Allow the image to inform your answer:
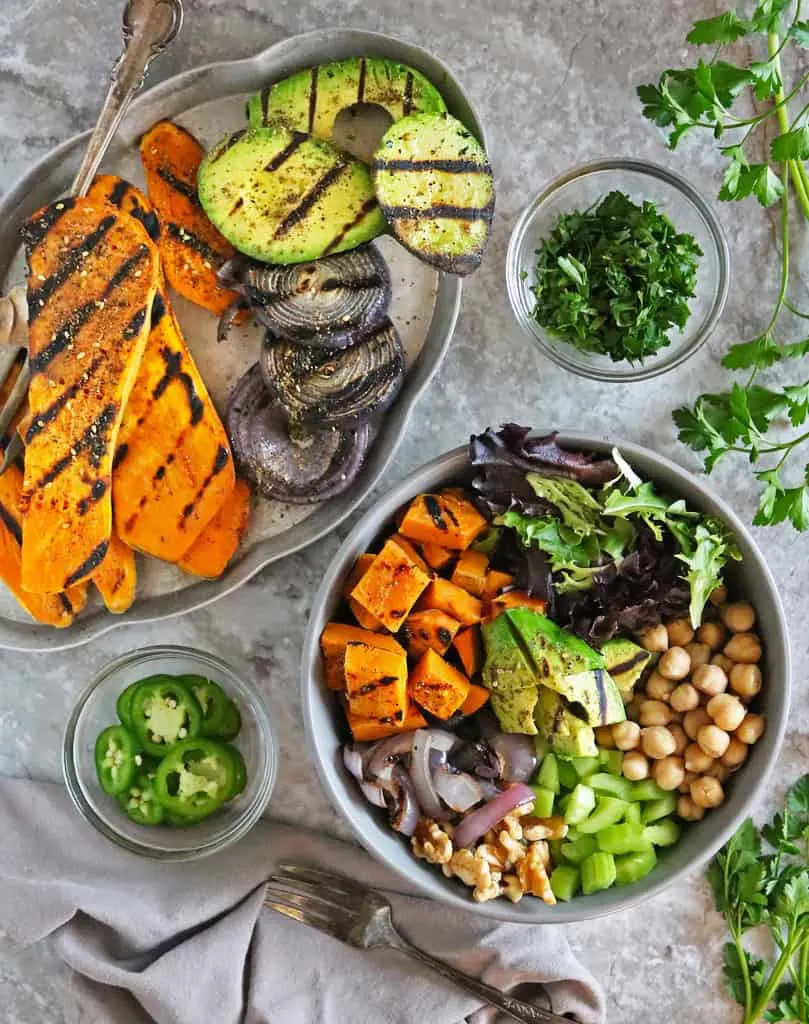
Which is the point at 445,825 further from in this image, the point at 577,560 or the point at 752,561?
the point at 752,561

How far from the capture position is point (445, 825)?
7.30ft

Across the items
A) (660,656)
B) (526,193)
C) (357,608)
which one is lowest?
(660,656)

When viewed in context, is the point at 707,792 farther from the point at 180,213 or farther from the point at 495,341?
the point at 180,213

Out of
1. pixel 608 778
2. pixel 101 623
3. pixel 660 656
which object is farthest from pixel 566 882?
pixel 101 623

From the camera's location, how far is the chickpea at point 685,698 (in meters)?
2.24

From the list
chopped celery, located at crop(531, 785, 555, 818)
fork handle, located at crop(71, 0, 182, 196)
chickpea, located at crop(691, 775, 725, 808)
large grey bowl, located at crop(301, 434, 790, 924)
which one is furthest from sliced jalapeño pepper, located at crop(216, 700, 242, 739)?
fork handle, located at crop(71, 0, 182, 196)

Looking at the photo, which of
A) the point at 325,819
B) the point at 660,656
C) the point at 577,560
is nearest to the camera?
the point at 577,560

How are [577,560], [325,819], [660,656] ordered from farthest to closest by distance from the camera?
1. [325,819]
2. [660,656]
3. [577,560]

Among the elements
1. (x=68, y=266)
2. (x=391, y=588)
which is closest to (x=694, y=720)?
(x=391, y=588)

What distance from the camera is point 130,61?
2.12 metres

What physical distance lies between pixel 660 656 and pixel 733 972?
814 millimetres

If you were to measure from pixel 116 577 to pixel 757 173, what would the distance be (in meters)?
1.52

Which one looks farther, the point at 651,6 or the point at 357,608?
the point at 651,6

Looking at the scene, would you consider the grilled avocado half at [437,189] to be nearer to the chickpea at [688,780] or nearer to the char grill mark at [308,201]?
the char grill mark at [308,201]
